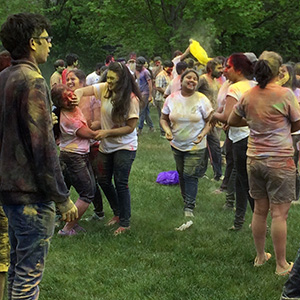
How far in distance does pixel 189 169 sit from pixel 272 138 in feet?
6.74

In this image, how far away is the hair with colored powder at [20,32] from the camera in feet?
9.35

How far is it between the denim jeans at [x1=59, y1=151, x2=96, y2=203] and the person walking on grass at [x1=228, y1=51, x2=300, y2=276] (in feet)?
6.21

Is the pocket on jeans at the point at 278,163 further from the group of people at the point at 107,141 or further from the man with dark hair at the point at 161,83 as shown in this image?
the man with dark hair at the point at 161,83

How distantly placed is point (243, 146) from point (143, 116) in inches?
331

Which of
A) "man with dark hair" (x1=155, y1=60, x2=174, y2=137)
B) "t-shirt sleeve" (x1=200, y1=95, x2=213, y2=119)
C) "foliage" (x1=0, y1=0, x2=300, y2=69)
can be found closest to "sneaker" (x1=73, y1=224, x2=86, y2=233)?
"t-shirt sleeve" (x1=200, y1=95, x2=213, y2=119)

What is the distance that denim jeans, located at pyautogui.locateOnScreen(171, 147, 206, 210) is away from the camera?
6316 mm

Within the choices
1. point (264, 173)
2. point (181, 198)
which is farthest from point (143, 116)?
point (264, 173)

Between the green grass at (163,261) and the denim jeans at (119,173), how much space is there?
0.94 feet

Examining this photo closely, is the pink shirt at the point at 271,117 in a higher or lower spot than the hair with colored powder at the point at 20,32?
lower

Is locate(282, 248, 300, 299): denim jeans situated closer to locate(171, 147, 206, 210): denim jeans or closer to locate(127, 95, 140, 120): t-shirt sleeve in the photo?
locate(127, 95, 140, 120): t-shirt sleeve

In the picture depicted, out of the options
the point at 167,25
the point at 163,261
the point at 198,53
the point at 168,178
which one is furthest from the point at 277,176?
the point at 167,25

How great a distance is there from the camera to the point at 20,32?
2.85 m

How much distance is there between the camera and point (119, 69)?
5.50 meters

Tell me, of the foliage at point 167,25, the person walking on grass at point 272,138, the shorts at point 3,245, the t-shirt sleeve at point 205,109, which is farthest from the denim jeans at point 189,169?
the foliage at point 167,25
